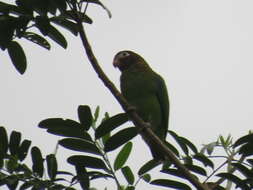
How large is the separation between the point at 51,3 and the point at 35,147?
739mm

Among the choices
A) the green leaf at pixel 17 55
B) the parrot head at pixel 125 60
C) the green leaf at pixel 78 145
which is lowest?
the green leaf at pixel 78 145

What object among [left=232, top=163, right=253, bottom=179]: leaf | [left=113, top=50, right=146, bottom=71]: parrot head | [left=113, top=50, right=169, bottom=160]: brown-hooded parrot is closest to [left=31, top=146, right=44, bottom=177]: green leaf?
[left=232, top=163, right=253, bottom=179]: leaf

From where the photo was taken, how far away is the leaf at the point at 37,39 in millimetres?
2428

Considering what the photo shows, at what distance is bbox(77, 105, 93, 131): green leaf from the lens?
2.12 m

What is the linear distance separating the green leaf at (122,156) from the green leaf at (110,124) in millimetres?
222

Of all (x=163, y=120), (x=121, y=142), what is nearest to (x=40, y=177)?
(x=121, y=142)

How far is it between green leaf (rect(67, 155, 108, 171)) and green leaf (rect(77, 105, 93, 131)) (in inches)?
5.7

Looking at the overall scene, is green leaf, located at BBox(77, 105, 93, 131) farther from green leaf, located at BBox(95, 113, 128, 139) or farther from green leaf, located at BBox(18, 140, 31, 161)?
green leaf, located at BBox(18, 140, 31, 161)

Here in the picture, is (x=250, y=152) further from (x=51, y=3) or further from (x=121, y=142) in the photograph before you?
(x=51, y=3)

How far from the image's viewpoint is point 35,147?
205 cm

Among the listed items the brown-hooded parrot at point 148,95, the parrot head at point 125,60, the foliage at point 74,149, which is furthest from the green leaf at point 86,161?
the parrot head at point 125,60

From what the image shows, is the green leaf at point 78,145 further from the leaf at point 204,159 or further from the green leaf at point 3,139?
the leaf at point 204,159

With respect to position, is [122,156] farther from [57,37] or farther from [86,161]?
[57,37]

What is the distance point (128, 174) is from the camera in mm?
2373
